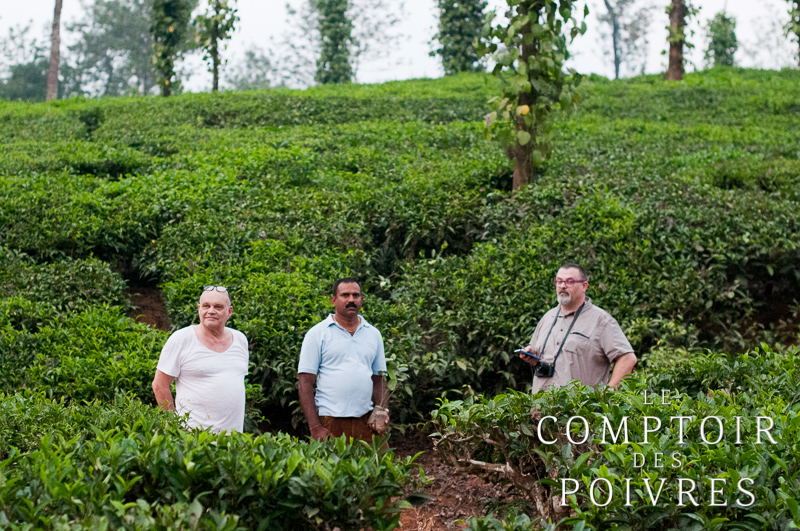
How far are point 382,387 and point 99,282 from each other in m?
3.47

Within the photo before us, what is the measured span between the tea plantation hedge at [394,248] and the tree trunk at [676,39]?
28.7 feet

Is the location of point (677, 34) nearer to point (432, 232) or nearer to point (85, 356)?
point (432, 232)

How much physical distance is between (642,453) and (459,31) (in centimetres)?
2669

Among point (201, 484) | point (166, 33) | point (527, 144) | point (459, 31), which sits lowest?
point (201, 484)

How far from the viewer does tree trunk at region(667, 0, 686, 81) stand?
63.3 feet

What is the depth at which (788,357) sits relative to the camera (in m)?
4.47

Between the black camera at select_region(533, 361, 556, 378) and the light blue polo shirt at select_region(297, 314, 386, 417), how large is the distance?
43.9 inches

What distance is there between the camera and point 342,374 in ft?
14.5

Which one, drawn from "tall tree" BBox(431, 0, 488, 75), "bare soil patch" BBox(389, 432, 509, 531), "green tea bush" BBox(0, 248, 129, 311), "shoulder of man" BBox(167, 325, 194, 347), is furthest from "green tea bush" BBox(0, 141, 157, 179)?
"tall tree" BBox(431, 0, 488, 75)

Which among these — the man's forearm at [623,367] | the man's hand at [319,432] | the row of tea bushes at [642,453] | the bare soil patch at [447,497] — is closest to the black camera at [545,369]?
the man's forearm at [623,367]

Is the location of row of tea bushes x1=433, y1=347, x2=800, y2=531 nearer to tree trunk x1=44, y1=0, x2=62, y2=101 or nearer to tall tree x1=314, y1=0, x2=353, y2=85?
tree trunk x1=44, y1=0, x2=62, y2=101

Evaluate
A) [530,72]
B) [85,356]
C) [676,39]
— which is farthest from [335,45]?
[85,356]

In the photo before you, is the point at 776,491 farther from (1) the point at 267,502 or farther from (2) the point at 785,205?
(2) the point at 785,205

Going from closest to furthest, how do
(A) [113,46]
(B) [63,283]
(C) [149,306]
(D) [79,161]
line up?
(B) [63,283] < (C) [149,306] < (D) [79,161] < (A) [113,46]
